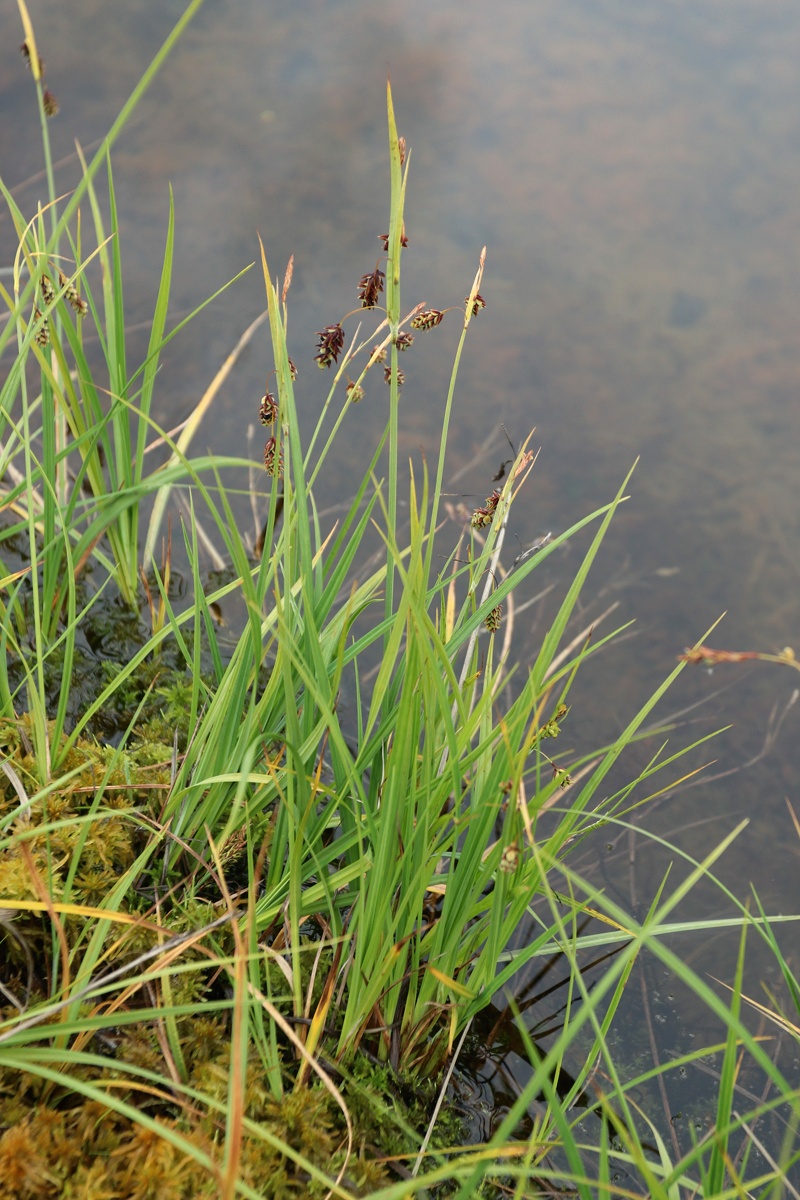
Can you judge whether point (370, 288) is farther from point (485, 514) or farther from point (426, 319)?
point (485, 514)

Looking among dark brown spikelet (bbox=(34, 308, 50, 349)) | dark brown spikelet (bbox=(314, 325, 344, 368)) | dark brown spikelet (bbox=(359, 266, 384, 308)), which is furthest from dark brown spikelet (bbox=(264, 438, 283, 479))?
dark brown spikelet (bbox=(34, 308, 50, 349))

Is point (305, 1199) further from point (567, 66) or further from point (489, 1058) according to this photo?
point (567, 66)

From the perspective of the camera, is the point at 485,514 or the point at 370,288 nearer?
the point at 370,288

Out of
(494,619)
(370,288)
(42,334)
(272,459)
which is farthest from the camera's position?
(42,334)

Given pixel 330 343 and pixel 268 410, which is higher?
pixel 330 343

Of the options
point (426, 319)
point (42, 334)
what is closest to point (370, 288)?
point (426, 319)

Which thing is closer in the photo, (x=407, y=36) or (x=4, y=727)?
(x=4, y=727)

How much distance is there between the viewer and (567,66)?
173 inches

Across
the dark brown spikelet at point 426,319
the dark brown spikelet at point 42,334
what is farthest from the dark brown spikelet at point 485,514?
the dark brown spikelet at point 42,334

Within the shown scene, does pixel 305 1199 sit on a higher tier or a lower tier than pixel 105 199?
lower

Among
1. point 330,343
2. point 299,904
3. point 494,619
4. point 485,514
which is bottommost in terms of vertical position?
point 299,904

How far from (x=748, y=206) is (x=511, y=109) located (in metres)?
1.20

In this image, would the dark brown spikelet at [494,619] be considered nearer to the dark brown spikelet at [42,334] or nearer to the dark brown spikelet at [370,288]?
the dark brown spikelet at [370,288]

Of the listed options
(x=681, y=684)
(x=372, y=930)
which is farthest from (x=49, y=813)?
(x=681, y=684)
